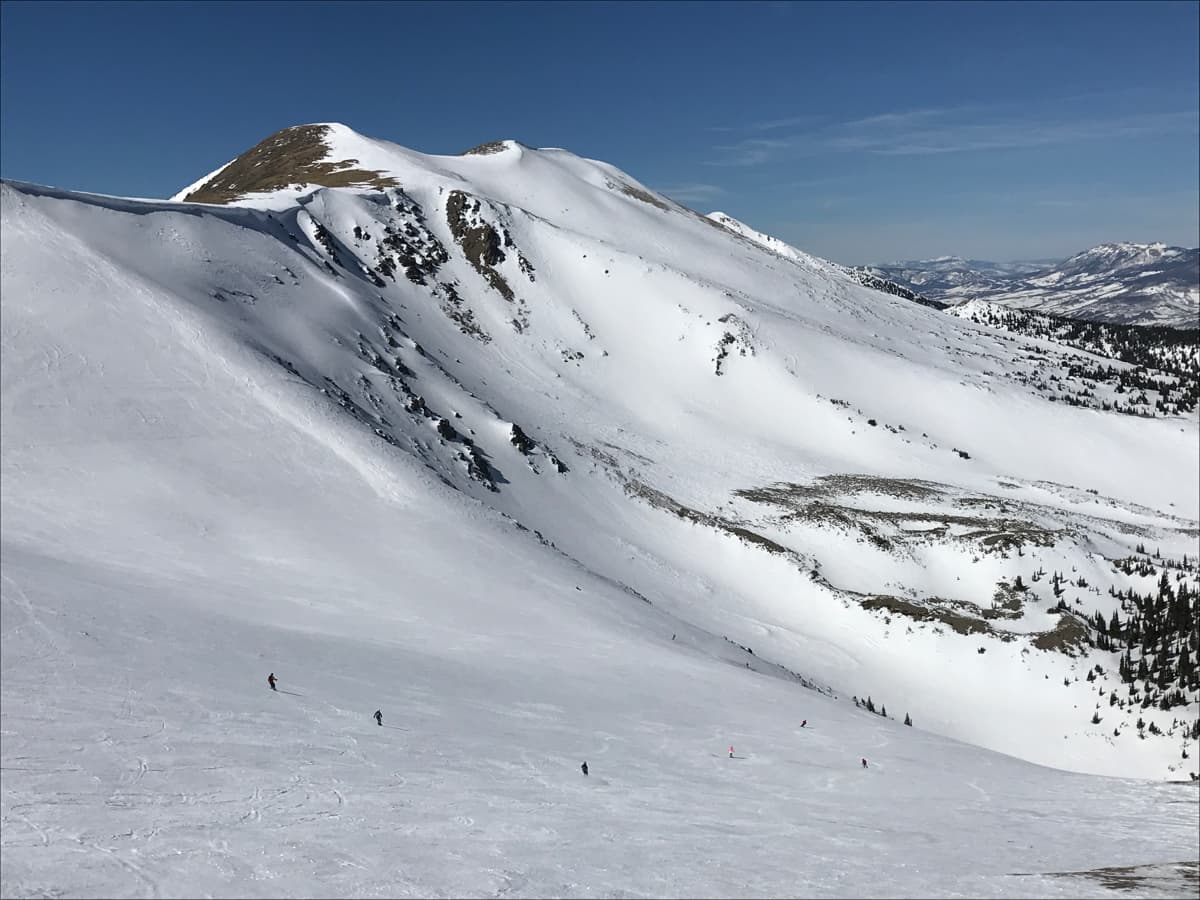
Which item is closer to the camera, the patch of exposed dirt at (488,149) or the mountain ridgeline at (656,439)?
the mountain ridgeline at (656,439)

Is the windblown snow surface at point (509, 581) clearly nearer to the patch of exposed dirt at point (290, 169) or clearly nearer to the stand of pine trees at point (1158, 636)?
the stand of pine trees at point (1158, 636)

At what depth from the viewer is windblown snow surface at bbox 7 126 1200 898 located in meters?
15.1

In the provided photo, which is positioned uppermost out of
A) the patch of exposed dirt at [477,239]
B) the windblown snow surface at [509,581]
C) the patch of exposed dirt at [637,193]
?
the patch of exposed dirt at [637,193]

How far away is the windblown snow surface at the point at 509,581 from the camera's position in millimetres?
15117

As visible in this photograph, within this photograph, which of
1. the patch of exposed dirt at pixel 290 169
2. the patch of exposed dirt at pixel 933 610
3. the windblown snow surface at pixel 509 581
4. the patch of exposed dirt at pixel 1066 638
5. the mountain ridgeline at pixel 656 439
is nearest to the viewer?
the windblown snow surface at pixel 509 581

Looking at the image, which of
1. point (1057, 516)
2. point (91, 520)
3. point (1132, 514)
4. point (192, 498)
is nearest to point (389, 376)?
point (192, 498)

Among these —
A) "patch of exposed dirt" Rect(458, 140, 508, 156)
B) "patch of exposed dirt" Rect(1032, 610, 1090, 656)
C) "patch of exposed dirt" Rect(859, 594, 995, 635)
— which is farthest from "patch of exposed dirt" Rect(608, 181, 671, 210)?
"patch of exposed dirt" Rect(1032, 610, 1090, 656)

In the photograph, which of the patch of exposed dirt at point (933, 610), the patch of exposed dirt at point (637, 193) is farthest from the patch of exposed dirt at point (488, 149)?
the patch of exposed dirt at point (933, 610)

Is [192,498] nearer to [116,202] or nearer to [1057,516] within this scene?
[116,202]

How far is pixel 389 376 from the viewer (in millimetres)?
55031

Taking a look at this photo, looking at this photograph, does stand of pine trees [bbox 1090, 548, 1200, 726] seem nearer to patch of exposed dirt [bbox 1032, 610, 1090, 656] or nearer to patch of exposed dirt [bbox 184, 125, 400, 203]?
patch of exposed dirt [bbox 1032, 610, 1090, 656]

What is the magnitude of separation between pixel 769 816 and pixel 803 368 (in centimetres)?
7082

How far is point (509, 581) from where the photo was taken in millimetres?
35531

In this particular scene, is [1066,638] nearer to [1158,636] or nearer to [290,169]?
[1158,636]
